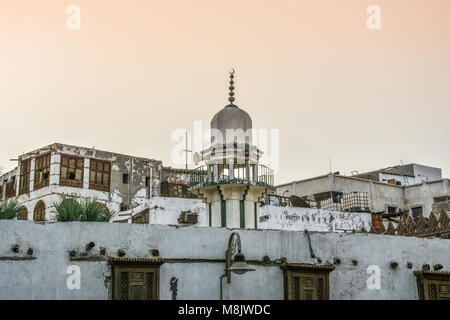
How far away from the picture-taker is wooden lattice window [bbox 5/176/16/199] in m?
34.7

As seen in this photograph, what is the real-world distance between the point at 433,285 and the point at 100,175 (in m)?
19.5

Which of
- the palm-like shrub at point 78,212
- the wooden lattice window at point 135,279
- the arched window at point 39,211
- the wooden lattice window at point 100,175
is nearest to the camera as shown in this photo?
the wooden lattice window at point 135,279

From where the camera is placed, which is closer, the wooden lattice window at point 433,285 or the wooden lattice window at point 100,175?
the wooden lattice window at point 433,285

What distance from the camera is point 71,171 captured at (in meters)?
32.3

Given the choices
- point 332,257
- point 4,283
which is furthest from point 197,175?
point 4,283

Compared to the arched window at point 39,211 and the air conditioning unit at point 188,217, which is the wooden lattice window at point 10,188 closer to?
the arched window at point 39,211

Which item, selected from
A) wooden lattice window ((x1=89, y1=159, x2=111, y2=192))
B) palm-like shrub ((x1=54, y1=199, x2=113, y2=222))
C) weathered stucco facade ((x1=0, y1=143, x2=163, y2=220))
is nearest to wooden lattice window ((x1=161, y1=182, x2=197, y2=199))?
weathered stucco facade ((x1=0, y1=143, x2=163, y2=220))

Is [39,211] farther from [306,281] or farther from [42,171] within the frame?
[306,281]

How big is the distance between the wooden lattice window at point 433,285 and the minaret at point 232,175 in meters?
6.82

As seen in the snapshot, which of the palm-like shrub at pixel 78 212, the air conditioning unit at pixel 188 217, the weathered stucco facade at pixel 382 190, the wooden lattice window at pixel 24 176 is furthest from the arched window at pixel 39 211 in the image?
the palm-like shrub at pixel 78 212

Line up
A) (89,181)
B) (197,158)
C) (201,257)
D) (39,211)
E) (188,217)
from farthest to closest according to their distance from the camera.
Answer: (89,181) < (39,211) < (188,217) < (197,158) < (201,257)

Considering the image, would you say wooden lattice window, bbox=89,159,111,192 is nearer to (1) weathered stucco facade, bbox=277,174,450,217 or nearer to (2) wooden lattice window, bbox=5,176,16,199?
(2) wooden lattice window, bbox=5,176,16,199

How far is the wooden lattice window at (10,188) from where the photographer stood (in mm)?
34656

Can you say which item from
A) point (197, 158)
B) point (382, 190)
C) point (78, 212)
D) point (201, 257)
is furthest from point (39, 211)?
point (382, 190)
